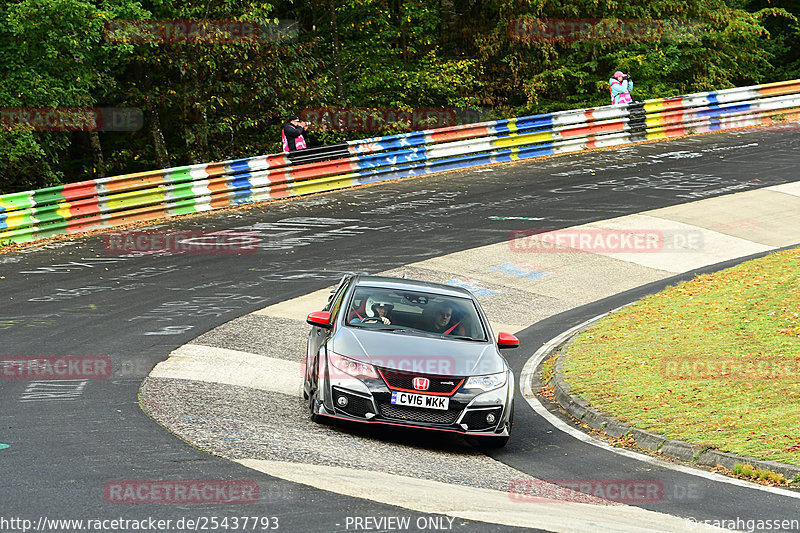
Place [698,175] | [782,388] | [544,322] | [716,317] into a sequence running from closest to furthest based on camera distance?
1. [782,388]
2. [716,317]
3. [544,322]
4. [698,175]

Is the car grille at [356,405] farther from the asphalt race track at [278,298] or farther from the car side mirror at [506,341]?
the car side mirror at [506,341]

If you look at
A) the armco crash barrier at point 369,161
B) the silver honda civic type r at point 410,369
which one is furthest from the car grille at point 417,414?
the armco crash barrier at point 369,161

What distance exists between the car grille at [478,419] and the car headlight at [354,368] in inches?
40.0

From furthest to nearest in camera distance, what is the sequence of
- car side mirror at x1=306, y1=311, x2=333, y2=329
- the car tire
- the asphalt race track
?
1. car side mirror at x1=306, y1=311, x2=333, y2=329
2. the car tire
3. the asphalt race track

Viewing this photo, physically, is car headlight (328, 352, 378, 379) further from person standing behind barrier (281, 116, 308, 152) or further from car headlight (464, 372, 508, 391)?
person standing behind barrier (281, 116, 308, 152)

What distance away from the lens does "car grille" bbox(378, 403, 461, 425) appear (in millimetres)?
9477

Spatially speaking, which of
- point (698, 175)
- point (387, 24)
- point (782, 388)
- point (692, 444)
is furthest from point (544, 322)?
point (387, 24)

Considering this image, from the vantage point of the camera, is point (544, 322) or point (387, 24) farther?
point (387, 24)

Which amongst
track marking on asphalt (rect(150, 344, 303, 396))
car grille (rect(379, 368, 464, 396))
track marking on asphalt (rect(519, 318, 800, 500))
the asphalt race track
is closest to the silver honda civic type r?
car grille (rect(379, 368, 464, 396))

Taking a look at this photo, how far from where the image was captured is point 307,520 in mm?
6723

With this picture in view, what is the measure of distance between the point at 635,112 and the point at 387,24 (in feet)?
28.6

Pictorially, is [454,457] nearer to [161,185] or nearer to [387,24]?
[161,185]

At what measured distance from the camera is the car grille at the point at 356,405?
9469 mm

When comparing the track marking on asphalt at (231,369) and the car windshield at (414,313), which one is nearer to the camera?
the car windshield at (414,313)
